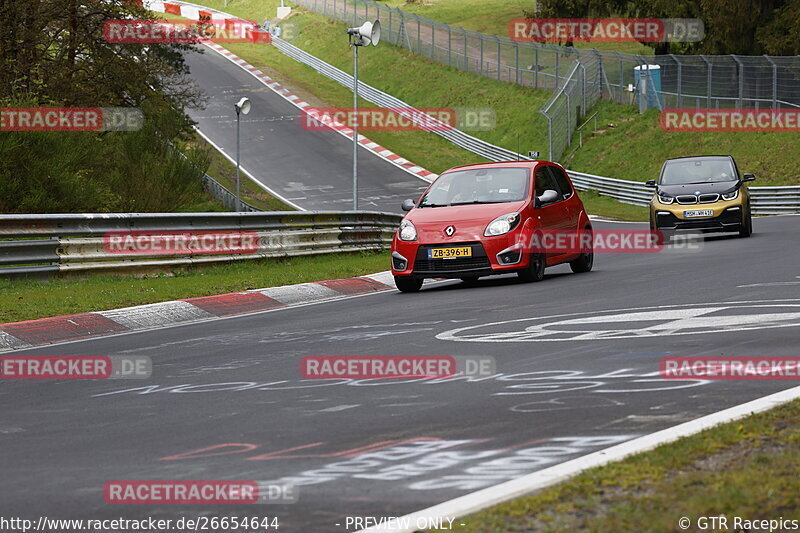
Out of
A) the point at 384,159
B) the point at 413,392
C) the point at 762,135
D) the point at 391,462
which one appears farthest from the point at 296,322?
the point at 384,159

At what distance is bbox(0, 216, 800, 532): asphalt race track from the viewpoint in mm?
5230

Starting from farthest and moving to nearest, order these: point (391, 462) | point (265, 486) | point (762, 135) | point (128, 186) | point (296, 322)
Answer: point (762, 135) → point (128, 186) → point (296, 322) → point (391, 462) → point (265, 486)

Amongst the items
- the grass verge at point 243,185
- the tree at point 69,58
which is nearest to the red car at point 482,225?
the tree at point 69,58

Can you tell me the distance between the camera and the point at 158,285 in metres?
15.9

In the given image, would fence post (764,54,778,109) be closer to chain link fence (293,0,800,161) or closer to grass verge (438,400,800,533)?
chain link fence (293,0,800,161)

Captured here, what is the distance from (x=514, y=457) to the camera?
540 cm

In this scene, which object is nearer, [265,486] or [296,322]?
[265,486]

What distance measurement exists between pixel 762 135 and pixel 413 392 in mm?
40354

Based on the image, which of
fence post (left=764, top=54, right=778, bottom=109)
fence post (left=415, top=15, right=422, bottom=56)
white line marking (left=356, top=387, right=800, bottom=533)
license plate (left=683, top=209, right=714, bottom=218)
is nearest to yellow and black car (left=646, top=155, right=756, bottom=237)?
license plate (left=683, top=209, right=714, bottom=218)

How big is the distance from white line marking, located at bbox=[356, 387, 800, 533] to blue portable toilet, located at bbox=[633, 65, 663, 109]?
4455cm

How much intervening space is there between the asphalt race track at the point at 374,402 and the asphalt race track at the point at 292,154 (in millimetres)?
29432

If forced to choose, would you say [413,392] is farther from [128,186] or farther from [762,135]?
[762,135]

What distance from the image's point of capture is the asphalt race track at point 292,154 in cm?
4531

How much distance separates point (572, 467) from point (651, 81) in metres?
47.2
